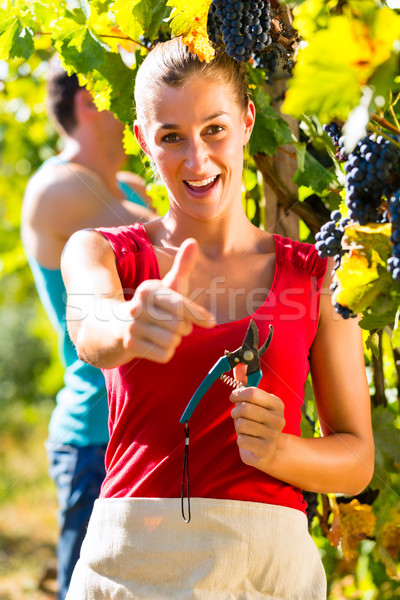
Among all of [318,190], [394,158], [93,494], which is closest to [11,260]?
[93,494]

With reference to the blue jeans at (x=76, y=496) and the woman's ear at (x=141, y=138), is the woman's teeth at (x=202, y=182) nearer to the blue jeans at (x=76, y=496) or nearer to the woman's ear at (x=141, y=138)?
the woman's ear at (x=141, y=138)

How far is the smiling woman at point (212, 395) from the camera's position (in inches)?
49.5

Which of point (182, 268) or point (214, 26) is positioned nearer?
point (182, 268)

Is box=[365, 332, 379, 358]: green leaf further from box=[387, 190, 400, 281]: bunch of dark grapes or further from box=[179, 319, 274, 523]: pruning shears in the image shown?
box=[387, 190, 400, 281]: bunch of dark grapes

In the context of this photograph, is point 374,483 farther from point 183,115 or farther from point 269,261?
point 183,115

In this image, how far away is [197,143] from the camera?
138cm

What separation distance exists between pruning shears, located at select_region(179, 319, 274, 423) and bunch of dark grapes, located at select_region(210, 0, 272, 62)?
0.53 meters

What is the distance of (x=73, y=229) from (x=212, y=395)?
1.40 meters

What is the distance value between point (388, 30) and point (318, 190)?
1118 millimetres

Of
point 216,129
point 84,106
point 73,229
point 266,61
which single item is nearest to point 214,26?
point 216,129

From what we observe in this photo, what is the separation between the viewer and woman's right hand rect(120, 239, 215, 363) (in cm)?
92

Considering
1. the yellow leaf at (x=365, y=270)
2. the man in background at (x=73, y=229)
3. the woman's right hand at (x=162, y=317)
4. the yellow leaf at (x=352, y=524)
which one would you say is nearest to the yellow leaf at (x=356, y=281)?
the yellow leaf at (x=365, y=270)

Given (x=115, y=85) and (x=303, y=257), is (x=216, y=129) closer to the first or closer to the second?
(x=303, y=257)

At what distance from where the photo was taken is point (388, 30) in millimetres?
789
